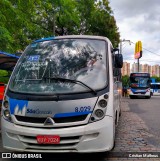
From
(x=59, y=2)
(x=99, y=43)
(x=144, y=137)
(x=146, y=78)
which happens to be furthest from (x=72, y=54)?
(x=146, y=78)

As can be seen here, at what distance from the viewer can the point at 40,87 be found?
5.49m

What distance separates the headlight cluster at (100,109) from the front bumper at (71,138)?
0.23 ft

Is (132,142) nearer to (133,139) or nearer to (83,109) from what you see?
(133,139)

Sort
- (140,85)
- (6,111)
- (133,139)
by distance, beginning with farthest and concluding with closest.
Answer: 1. (140,85)
2. (133,139)
3. (6,111)

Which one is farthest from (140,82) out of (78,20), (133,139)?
(133,139)

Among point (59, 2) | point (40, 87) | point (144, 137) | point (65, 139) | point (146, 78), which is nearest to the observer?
point (65, 139)

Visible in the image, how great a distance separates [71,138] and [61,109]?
0.49 m

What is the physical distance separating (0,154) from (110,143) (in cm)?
213

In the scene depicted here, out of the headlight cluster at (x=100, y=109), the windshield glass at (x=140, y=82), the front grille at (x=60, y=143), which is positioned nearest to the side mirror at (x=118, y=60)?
the headlight cluster at (x=100, y=109)

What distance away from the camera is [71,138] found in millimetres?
5109

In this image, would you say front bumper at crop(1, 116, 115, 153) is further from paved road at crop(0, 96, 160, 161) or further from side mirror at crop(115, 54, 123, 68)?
side mirror at crop(115, 54, 123, 68)

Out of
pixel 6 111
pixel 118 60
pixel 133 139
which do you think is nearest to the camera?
pixel 6 111

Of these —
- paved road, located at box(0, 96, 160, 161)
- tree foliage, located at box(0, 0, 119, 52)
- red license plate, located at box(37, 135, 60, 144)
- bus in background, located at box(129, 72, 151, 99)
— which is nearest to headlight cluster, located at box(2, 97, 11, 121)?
red license plate, located at box(37, 135, 60, 144)

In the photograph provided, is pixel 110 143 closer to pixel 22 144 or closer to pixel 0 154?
pixel 22 144
